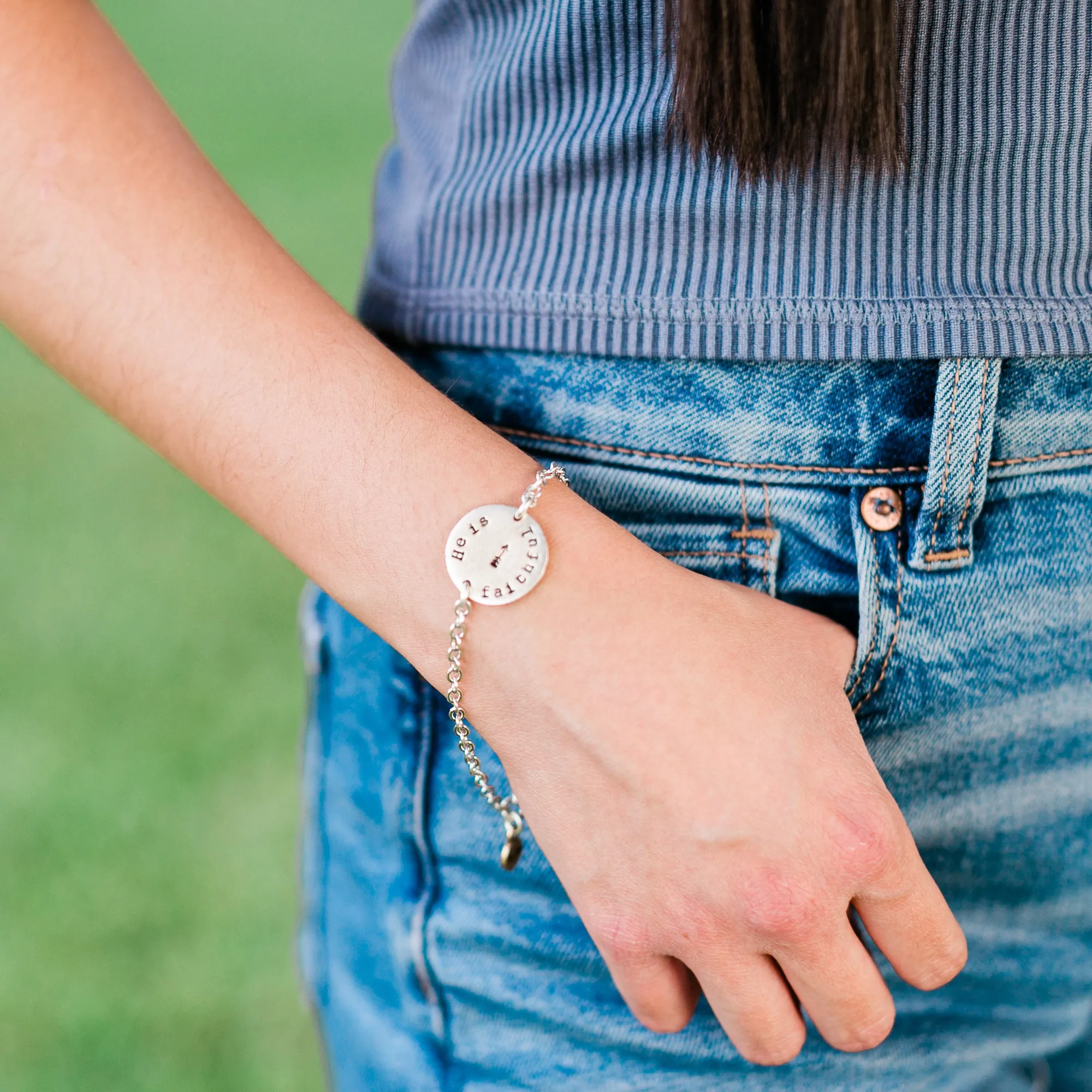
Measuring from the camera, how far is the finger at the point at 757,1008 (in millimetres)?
710

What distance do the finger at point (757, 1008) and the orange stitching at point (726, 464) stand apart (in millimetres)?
365

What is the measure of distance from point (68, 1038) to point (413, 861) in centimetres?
150

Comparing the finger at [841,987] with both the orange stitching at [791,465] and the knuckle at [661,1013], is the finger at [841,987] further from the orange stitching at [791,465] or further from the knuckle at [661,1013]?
the orange stitching at [791,465]

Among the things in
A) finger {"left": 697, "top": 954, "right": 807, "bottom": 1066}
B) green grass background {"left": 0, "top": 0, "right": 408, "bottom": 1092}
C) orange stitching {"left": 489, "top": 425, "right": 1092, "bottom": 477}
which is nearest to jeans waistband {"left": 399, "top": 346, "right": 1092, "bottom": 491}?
orange stitching {"left": 489, "top": 425, "right": 1092, "bottom": 477}

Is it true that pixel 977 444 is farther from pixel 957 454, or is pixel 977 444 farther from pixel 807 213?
pixel 807 213

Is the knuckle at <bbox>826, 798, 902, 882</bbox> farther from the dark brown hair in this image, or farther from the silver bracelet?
the dark brown hair

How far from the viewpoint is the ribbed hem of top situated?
2.43 ft

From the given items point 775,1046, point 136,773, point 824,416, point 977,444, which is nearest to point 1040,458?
point 977,444

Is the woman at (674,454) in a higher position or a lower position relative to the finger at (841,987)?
higher

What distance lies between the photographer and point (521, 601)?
70 cm

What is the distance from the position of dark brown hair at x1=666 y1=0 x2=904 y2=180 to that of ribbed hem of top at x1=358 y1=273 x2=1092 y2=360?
10 centimetres

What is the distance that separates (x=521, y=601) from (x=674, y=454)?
191 mm

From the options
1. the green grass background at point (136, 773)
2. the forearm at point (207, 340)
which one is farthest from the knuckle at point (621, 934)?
the green grass background at point (136, 773)

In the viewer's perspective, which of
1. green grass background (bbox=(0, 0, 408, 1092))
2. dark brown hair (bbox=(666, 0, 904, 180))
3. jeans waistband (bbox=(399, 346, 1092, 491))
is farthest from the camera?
green grass background (bbox=(0, 0, 408, 1092))
